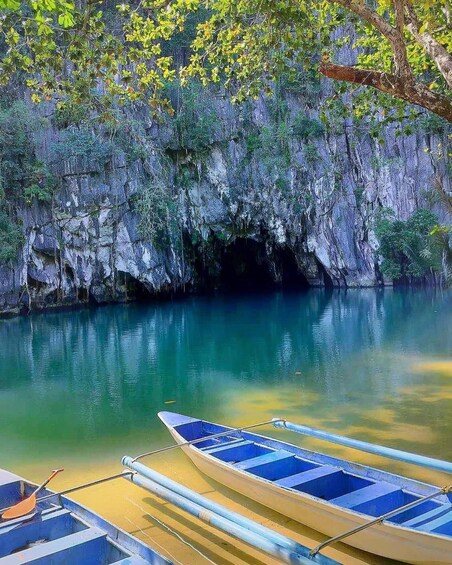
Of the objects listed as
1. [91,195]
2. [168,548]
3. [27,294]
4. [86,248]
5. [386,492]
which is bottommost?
[168,548]

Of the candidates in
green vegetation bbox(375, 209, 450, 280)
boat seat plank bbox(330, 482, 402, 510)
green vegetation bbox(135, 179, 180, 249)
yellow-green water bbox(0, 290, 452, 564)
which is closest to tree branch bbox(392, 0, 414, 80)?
boat seat plank bbox(330, 482, 402, 510)

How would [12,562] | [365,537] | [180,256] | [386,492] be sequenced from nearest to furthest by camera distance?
[12,562]
[365,537]
[386,492]
[180,256]

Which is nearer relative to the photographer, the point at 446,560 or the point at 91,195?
the point at 446,560

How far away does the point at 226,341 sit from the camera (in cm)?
1345

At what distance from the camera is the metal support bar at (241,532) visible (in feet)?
10.3

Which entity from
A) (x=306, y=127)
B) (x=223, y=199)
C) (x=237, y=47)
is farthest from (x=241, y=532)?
(x=306, y=127)

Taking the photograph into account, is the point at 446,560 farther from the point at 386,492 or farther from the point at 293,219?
the point at 293,219

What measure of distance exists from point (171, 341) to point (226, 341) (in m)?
1.30

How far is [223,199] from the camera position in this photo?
23.7 m

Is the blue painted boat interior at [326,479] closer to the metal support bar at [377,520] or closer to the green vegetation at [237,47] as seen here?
the metal support bar at [377,520]

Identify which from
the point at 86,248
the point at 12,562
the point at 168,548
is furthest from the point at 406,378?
the point at 86,248

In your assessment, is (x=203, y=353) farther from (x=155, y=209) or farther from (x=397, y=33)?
(x=155, y=209)

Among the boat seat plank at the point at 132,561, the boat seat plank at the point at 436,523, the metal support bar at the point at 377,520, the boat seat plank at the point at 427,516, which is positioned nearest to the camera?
the boat seat plank at the point at 132,561

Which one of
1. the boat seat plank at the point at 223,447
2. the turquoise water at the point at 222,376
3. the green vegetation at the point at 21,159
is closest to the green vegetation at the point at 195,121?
the green vegetation at the point at 21,159
